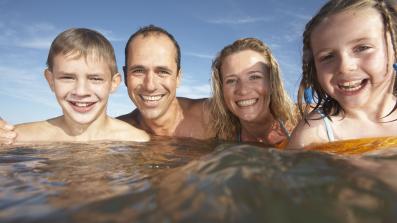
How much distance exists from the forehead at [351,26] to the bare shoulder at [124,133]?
2.75 meters

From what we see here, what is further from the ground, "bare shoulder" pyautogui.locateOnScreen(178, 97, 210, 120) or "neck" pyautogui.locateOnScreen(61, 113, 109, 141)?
"bare shoulder" pyautogui.locateOnScreen(178, 97, 210, 120)

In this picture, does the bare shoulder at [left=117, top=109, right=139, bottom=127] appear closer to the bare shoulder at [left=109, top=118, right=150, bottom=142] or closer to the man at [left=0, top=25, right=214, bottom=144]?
the man at [left=0, top=25, right=214, bottom=144]

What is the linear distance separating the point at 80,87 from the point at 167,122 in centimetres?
170

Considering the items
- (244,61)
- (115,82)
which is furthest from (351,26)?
(115,82)

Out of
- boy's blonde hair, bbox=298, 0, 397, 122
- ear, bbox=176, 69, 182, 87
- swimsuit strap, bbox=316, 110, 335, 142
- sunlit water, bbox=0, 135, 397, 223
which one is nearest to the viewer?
sunlit water, bbox=0, 135, 397, 223

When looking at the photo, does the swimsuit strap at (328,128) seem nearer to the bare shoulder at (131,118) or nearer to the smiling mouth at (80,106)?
the smiling mouth at (80,106)

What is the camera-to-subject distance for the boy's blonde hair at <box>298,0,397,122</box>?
9.70ft

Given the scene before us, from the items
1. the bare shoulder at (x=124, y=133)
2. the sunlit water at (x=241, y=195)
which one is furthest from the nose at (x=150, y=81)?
the sunlit water at (x=241, y=195)

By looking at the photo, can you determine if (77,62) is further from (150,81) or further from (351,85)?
(351,85)

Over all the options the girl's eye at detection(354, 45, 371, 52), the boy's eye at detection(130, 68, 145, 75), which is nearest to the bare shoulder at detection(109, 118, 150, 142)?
the boy's eye at detection(130, 68, 145, 75)

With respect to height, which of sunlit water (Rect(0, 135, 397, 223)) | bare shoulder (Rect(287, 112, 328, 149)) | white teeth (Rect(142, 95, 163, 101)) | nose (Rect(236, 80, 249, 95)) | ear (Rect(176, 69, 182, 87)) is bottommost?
sunlit water (Rect(0, 135, 397, 223))

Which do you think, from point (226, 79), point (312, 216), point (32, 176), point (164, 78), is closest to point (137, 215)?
point (312, 216)

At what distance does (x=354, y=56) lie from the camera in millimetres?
2889

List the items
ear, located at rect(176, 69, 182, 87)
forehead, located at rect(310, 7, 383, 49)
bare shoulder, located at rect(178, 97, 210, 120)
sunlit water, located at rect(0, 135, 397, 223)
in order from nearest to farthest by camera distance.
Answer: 1. sunlit water, located at rect(0, 135, 397, 223)
2. forehead, located at rect(310, 7, 383, 49)
3. ear, located at rect(176, 69, 182, 87)
4. bare shoulder, located at rect(178, 97, 210, 120)
